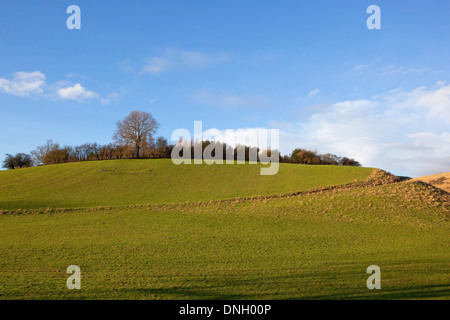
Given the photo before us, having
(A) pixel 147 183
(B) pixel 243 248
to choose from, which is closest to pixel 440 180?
(A) pixel 147 183

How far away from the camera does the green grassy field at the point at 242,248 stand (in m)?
10.5

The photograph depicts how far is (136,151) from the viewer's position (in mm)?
71000

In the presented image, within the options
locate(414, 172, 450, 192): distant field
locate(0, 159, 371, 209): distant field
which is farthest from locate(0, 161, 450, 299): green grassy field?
locate(414, 172, 450, 192): distant field

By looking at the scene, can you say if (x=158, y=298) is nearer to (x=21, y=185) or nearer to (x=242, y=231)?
(x=242, y=231)

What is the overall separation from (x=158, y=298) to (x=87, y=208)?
76.3 feet

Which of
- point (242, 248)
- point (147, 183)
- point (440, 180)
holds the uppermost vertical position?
point (440, 180)

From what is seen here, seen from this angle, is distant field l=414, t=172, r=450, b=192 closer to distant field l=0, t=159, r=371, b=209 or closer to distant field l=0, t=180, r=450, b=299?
distant field l=0, t=159, r=371, b=209

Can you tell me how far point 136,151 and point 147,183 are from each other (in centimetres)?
3037

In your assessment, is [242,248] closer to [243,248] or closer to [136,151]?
[243,248]

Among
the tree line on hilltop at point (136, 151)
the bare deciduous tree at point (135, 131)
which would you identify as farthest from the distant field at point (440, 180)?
the bare deciduous tree at point (135, 131)

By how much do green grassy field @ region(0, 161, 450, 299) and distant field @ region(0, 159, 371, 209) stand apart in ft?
10.2

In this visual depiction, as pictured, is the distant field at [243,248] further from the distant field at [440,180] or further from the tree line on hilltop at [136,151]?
the tree line on hilltop at [136,151]

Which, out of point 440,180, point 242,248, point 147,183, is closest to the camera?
point 242,248

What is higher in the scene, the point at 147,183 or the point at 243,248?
the point at 147,183
